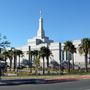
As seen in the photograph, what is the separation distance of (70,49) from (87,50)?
31.5 feet

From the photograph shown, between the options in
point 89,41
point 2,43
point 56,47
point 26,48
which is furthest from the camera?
point 26,48

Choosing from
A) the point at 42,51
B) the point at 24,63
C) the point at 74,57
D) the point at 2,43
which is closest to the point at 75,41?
the point at 74,57

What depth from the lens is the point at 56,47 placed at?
171 metres

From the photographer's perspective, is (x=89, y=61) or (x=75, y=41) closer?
(x=89, y=61)

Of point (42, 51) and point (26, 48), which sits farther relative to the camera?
point (26, 48)

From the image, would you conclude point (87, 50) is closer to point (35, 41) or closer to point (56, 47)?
point (56, 47)

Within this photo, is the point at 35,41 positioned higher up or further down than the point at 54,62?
higher up

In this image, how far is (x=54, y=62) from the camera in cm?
16575

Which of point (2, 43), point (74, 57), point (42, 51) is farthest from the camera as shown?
point (74, 57)

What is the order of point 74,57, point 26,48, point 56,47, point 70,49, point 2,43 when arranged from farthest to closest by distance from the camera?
point 26,48
point 56,47
point 74,57
point 70,49
point 2,43

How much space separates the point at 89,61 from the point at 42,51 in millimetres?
40417

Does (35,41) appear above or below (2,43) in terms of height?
above

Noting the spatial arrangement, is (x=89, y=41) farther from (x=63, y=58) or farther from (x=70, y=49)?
(x=63, y=58)

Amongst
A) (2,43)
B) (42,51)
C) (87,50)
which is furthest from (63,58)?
(2,43)
